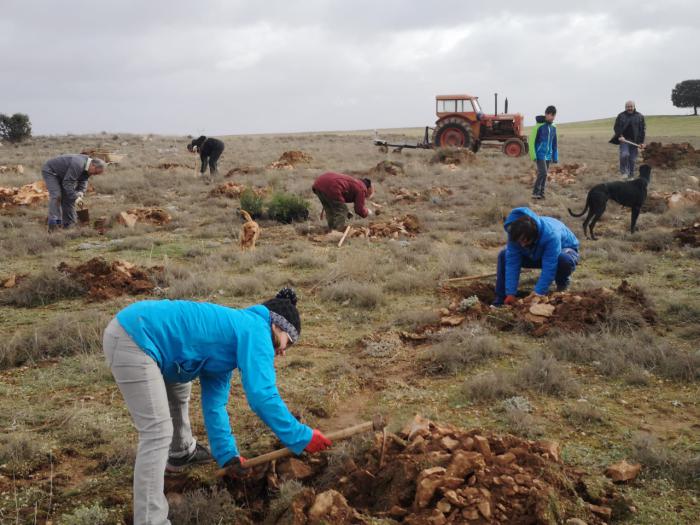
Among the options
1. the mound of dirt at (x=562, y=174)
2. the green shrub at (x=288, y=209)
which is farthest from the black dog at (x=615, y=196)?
the mound of dirt at (x=562, y=174)

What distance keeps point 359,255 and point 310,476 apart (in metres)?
5.28

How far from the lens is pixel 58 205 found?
10.6 m

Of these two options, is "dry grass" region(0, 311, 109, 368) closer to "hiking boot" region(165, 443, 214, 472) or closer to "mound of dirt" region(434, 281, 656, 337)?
"hiking boot" region(165, 443, 214, 472)

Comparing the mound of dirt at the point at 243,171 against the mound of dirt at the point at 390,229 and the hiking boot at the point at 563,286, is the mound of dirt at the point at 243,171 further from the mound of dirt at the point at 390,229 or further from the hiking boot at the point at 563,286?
the hiking boot at the point at 563,286

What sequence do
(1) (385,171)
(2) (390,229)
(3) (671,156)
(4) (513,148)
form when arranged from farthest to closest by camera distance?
1. (4) (513,148)
2. (3) (671,156)
3. (1) (385,171)
4. (2) (390,229)

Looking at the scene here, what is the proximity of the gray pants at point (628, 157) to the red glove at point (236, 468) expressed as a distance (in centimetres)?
1330

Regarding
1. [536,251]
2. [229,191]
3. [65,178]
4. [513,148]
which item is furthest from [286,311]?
[513,148]

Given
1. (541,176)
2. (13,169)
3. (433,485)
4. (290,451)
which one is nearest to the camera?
(433,485)

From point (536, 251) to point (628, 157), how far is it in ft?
32.8

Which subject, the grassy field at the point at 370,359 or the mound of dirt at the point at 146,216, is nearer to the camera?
the grassy field at the point at 370,359

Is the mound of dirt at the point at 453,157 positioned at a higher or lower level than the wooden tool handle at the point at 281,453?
higher

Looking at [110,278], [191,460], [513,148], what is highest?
[513,148]

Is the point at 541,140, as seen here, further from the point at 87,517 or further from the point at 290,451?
the point at 87,517

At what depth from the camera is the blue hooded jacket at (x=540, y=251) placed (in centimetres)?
581
